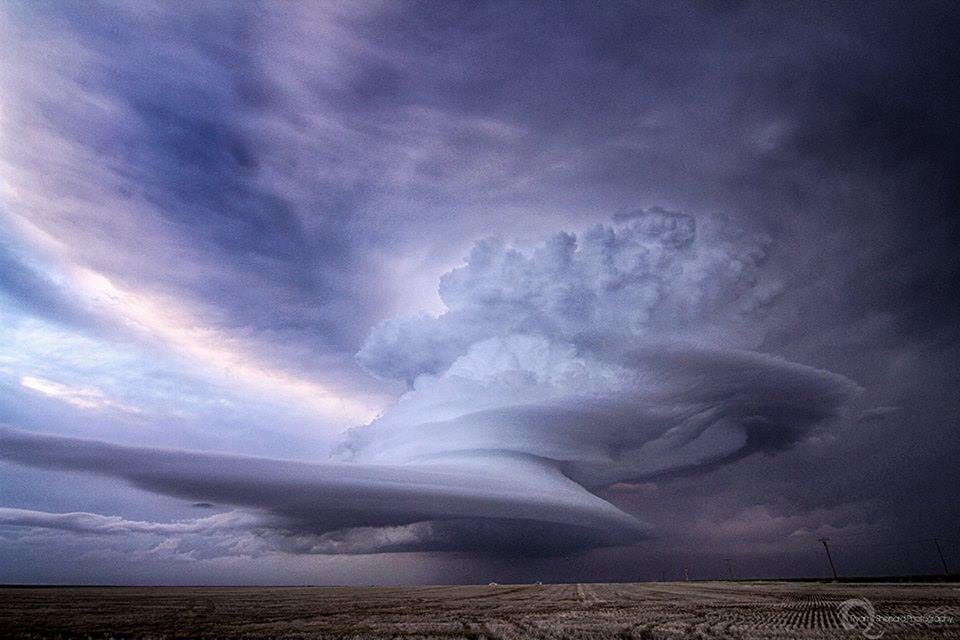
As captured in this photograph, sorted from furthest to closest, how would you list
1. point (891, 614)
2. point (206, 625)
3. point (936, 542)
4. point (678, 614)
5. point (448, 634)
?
point (936, 542), point (678, 614), point (891, 614), point (206, 625), point (448, 634)

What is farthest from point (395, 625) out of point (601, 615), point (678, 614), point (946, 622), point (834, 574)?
point (834, 574)

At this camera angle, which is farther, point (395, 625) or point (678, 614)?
point (678, 614)

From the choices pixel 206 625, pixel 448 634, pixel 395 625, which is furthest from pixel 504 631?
pixel 206 625

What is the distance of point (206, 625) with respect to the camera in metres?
41.8

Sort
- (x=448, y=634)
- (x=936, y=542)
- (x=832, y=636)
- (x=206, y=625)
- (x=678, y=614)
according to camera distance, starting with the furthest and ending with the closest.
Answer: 1. (x=936, y=542)
2. (x=678, y=614)
3. (x=206, y=625)
4. (x=448, y=634)
5. (x=832, y=636)

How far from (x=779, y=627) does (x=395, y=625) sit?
3038cm

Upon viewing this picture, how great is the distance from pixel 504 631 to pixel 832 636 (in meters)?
21.5

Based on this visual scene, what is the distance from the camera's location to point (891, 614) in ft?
147

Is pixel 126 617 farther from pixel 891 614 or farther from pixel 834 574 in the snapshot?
pixel 834 574

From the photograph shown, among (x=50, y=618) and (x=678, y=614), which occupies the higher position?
(x=50, y=618)

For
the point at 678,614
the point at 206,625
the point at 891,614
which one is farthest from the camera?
the point at 678,614

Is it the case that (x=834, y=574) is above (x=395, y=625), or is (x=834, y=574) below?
below

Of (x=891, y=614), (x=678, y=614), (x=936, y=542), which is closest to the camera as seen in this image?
(x=891, y=614)

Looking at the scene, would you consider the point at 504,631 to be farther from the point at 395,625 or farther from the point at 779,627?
the point at 779,627
